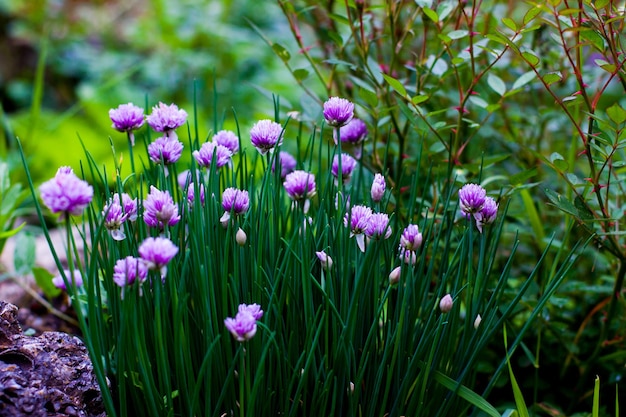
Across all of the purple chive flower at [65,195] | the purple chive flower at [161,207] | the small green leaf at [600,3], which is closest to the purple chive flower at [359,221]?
the purple chive flower at [161,207]

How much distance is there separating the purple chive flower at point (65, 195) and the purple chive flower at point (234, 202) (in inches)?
11.6

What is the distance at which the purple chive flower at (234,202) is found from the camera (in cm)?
106

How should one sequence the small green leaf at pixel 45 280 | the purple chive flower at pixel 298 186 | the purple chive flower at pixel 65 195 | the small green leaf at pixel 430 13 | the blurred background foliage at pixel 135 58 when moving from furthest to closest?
the blurred background foliage at pixel 135 58, the small green leaf at pixel 45 280, the small green leaf at pixel 430 13, the purple chive flower at pixel 298 186, the purple chive flower at pixel 65 195

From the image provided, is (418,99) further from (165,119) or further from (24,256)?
(24,256)

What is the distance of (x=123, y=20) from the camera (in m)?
5.28

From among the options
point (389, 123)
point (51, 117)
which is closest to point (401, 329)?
point (389, 123)

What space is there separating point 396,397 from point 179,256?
429 mm

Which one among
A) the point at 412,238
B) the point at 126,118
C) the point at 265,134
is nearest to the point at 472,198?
the point at 412,238

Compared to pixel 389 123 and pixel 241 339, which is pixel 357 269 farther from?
pixel 389 123

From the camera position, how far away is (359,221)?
1.02 metres

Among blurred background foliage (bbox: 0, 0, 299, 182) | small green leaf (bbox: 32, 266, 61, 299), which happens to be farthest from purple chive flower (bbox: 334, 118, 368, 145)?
blurred background foliage (bbox: 0, 0, 299, 182)

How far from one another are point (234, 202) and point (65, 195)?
316 mm

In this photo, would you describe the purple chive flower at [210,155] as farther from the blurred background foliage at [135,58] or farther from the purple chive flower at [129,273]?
the blurred background foliage at [135,58]

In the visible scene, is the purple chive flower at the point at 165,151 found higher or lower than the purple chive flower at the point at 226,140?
lower
